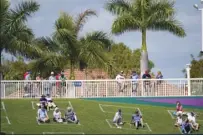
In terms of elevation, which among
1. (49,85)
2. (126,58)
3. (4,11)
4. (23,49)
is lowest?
(49,85)

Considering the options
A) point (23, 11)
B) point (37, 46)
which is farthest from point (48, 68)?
point (23, 11)

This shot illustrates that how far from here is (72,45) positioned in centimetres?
2477

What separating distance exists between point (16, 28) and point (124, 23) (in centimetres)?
424

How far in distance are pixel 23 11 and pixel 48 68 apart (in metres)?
2.62

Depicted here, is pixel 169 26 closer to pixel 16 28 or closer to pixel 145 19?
pixel 145 19

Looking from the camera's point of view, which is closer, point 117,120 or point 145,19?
point 117,120

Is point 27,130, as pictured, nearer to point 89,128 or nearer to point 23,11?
point 89,128

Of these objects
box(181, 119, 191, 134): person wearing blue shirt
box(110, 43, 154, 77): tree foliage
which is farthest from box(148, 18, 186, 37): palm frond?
box(110, 43, 154, 77): tree foliage

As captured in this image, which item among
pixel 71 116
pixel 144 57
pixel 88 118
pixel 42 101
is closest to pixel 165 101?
pixel 144 57

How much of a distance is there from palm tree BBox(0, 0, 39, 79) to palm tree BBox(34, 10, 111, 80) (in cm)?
94

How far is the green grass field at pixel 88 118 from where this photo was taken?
21.0 m

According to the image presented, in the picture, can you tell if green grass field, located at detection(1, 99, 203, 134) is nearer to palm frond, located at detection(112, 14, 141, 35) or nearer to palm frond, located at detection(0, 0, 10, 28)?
palm frond, located at detection(0, 0, 10, 28)

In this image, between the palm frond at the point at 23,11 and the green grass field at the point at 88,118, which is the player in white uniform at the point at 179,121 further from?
the palm frond at the point at 23,11

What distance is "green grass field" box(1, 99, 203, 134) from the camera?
21.0m
